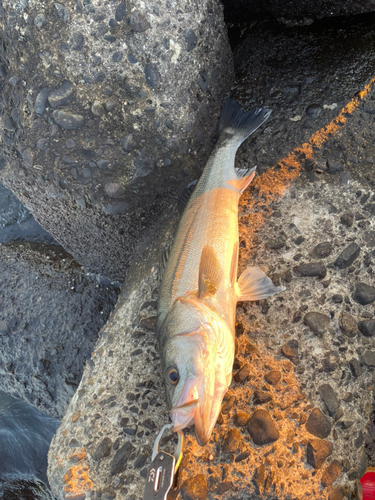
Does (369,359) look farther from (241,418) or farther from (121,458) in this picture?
(121,458)

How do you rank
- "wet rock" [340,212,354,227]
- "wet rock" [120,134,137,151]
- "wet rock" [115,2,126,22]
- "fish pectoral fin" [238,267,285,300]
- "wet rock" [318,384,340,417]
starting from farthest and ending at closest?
"wet rock" [120,134,137,151] < "wet rock" [340,212,354,227] < "wet rock" [115,2,126,22] < "fish pectoral fin" [238,267,285,300] < "wet rock" [318,384,340,417]

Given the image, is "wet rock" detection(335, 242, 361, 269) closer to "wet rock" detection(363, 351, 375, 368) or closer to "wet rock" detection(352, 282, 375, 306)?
"wet rock" detection(352, 282, 375, 306)

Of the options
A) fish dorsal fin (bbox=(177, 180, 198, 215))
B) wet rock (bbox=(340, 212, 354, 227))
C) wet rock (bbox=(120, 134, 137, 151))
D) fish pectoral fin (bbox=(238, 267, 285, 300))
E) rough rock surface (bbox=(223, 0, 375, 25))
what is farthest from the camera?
rough rock surface (bbox=(223, 0, 375, 25))

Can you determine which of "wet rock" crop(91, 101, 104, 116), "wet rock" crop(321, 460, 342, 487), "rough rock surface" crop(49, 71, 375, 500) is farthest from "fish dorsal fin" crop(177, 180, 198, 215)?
"wet rock" crop(321, 460, 342, 487)

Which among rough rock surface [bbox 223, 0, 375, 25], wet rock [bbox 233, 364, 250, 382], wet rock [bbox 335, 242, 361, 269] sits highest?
rough rock surface [bbox 223, 0, 375, 25]

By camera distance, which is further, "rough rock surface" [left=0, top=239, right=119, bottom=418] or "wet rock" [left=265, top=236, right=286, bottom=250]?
"rough rock surface" [left=0, top=239, right=119, bottom=418]

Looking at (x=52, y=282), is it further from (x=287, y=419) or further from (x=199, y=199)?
(x=287, y=419)
